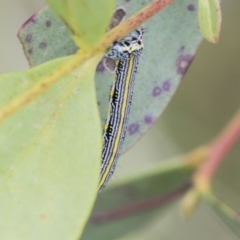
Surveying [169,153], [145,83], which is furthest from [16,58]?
[145,83]

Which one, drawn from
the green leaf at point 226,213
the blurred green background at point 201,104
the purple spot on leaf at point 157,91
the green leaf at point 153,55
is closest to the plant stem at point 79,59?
the green leaf at point 153,55

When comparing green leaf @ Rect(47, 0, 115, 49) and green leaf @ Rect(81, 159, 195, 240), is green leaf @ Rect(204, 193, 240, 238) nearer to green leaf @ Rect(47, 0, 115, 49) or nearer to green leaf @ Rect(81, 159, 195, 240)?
green leaf @ Rect(81, 159, 195, 240)

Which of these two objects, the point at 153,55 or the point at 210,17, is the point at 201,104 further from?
the point at 210,17

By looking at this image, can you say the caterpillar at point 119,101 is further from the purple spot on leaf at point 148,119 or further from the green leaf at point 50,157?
the green leaf at point 50,157

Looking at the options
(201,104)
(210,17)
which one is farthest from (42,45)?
(201,104)

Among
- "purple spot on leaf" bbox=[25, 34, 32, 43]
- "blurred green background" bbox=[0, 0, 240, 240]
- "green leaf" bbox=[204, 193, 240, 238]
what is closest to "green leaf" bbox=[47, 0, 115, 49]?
"purple spot on leaf" bbox=[25, 34, 32, 43]

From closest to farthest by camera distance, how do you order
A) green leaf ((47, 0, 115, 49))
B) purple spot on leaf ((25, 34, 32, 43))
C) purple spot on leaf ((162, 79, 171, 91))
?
green leaf ((47, 0, 115, 49)) < purple spot on leaf ((25, 34, 32, 43)) < purple spot on leaf ((162, 79, 171, 91))
